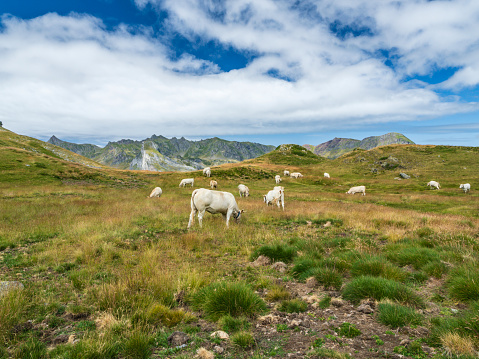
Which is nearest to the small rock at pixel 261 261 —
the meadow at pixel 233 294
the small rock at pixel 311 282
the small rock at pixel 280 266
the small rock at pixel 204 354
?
the meadow at pixel 233 294

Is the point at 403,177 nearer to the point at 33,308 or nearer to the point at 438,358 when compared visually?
the point at 438,358

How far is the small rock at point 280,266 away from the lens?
793 centimetres

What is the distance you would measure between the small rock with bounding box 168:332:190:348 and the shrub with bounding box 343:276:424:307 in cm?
393

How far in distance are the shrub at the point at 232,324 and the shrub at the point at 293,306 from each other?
108 cm

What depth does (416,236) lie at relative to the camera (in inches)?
419

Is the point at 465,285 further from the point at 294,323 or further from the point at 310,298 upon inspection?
the point at 294,323

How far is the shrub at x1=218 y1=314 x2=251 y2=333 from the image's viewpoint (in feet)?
15.0

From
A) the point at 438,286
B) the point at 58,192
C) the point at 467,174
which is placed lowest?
the point at 58,192

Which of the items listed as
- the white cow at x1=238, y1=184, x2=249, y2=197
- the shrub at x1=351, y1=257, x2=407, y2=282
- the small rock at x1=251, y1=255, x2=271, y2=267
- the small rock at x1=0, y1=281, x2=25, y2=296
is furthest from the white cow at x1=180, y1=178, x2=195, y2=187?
the shrub at x1=351, y1=257, x2=407, y2=282

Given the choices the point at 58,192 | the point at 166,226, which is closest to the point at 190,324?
the point at 166,226

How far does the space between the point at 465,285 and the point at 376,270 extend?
1.86m

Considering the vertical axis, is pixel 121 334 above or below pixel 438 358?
below

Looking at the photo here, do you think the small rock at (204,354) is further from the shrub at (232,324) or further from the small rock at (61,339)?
the small rock at (61,339)

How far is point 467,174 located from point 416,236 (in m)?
64.1
